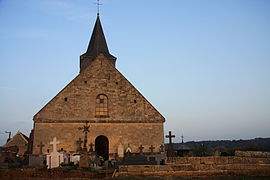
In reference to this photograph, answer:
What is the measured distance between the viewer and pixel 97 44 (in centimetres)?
3128

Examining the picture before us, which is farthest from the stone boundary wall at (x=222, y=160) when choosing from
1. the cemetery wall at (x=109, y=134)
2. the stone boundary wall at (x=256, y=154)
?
the cemetery wall at (x=109, y=134)

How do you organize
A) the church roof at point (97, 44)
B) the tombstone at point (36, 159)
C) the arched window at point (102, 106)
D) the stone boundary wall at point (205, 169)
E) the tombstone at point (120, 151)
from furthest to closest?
the church roof at point (97, 44)
the arched window at point (102, 106)
the tombstone at point (120, 151)
the tombstone at point (36, 159)
the stone boundary wall at point (205, 169)

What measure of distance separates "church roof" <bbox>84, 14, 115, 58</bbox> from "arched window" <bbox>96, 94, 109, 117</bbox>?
34.9 ft

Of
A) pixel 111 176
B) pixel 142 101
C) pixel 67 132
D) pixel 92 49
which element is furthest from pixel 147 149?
pixel 92 49

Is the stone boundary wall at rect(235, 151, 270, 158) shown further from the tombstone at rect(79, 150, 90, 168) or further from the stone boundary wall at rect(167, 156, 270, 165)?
the tombstone at rect(79, 150, 90, 168)

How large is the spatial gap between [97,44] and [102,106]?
12.7 m

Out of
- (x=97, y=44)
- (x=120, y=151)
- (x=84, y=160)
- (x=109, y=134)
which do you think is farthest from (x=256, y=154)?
(x=97, y=44)

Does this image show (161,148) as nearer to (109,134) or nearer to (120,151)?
(120,151)

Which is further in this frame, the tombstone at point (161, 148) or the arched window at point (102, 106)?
the arched window at point (102, 106)

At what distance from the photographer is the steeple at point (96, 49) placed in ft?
99.8

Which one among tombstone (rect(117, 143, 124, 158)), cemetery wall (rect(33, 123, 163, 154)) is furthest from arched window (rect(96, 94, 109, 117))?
tombstone (rect(117, 143, 124, 158))

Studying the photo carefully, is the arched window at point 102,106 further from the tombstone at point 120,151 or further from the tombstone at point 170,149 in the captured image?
the tombstone at point 170,149

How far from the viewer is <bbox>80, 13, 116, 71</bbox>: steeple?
3042 cm

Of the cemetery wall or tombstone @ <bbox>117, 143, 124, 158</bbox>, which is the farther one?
tombstone @ <bbox>117, 143, 124, 158</bbox>
